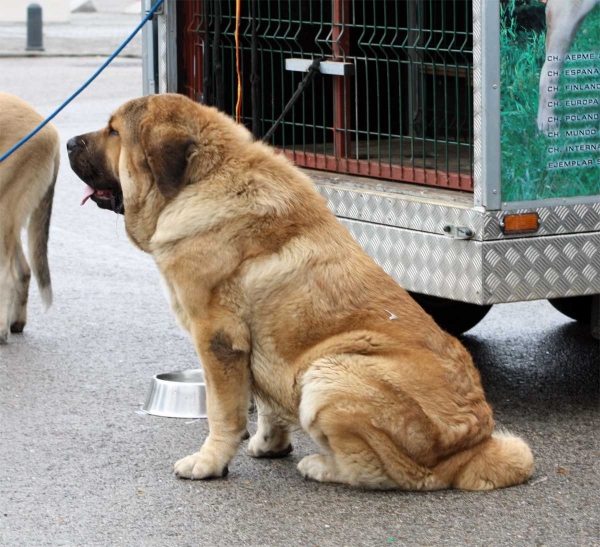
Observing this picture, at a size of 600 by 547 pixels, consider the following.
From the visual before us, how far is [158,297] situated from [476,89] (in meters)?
3.61

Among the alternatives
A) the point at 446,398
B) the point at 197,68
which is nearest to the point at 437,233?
the point at 446,398

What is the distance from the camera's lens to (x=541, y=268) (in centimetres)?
518

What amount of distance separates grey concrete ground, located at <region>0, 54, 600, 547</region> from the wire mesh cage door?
133cm

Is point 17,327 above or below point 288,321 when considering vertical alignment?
below

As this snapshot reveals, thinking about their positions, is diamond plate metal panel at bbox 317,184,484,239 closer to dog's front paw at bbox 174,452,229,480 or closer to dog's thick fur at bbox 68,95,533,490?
dog's thick fur at bbox 68,95,533,490

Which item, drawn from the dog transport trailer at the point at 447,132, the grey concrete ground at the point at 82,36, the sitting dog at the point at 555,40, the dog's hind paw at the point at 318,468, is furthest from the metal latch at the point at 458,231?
the grey concrete ground at the point at 82,36

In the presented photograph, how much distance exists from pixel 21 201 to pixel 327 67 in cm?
209

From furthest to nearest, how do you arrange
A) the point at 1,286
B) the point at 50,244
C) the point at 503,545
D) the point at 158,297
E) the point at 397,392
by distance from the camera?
1. the point at 50,244
2. the point at 158,297
3. the point at 1,286
4. the point at 397,392
5. the point at 503,545

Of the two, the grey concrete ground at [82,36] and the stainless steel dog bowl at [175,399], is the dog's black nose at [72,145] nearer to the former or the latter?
the stainless steel dog bowl at [175,399]

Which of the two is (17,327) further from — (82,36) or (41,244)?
(82,36)

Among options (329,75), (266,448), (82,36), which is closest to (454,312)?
(329,75)

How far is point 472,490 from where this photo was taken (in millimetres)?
4531

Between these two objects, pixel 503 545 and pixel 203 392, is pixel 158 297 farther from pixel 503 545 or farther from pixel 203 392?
pixel 503 545

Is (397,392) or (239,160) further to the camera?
(239,160)
